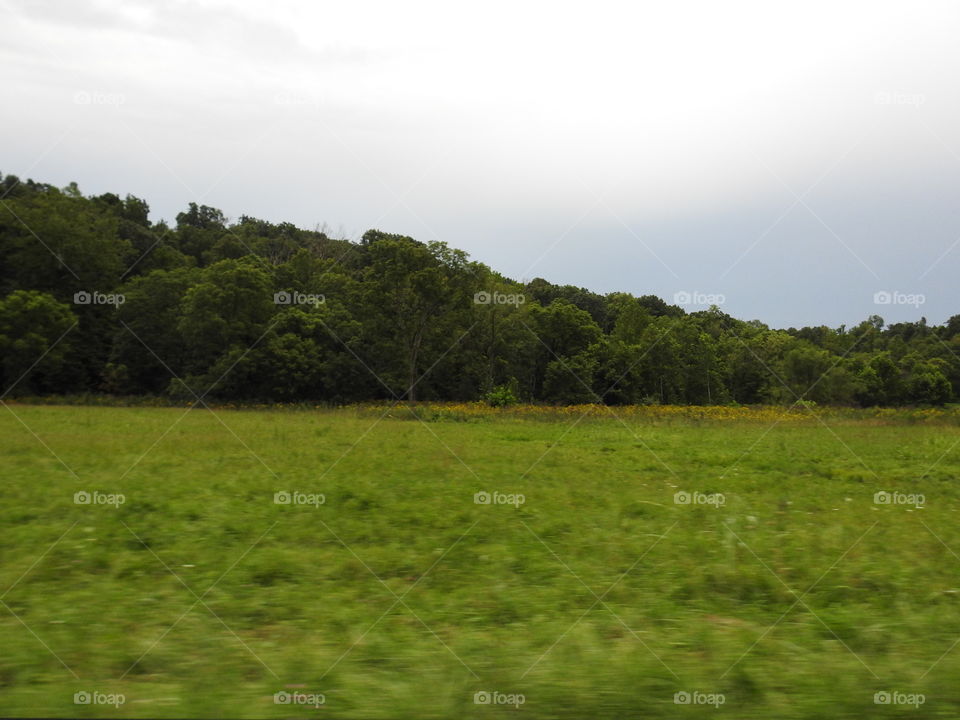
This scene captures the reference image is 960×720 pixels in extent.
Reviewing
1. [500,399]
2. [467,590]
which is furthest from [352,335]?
[467,590]

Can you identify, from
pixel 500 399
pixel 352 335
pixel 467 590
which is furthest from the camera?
pixel 352 335

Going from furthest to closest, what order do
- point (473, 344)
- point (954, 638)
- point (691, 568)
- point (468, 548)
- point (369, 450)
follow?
point (473, 344), point (369, 450), point (468, 548), point (691, 568), point (954, 638)

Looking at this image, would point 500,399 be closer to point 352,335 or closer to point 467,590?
point 352,335

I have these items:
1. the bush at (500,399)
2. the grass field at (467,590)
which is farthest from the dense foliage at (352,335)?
the grass field at (467,590)

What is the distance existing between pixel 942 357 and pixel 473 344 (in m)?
28.3

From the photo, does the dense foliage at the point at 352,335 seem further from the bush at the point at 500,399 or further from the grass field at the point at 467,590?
the grass field at the point at 467,590

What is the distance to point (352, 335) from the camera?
37688 millimetres

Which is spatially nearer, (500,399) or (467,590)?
(467,590)

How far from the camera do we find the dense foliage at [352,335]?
63.4 ft

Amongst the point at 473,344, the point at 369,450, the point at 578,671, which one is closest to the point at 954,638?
the point at 578,671

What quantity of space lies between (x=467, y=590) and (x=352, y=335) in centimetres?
3247

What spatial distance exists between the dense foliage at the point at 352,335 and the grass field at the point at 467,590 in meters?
7.85

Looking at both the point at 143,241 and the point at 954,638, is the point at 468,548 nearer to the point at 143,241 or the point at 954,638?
the point at 954,638

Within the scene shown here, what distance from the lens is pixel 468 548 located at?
7781 millimetres
